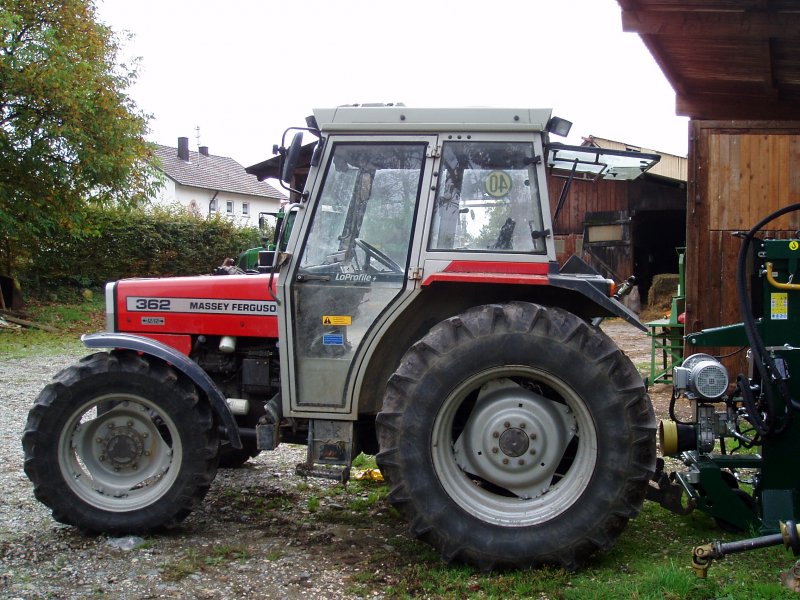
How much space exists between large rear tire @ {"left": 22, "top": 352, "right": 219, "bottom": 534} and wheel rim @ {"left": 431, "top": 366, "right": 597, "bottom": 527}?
1428 mm

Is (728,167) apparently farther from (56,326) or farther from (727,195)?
(56,326)

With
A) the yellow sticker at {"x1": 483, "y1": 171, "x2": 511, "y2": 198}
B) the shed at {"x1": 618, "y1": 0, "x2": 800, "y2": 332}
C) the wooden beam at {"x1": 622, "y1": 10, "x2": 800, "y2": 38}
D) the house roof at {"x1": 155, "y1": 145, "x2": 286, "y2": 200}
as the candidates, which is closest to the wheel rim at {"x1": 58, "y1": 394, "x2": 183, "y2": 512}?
the yellow sticker at {"x1": 483, "y1": 171, "x2": 511, "y2": 198}

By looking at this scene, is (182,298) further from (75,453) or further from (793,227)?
(793,227)

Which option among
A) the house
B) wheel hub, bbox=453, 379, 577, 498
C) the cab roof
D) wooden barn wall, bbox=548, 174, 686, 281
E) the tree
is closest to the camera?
wheel hub, bbox=453, 379, 577, 498

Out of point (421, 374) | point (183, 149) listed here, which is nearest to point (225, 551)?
point (421, 374)

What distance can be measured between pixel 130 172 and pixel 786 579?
16623mm

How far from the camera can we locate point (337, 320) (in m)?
4.53

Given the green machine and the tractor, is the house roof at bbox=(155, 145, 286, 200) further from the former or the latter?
the green machine

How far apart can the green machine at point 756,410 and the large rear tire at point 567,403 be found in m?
0.61

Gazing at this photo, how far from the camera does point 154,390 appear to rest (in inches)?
181

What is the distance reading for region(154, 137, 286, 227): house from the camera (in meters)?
38.9

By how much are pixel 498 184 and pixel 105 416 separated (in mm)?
2637

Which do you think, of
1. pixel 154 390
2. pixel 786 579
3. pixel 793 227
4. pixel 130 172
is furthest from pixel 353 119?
pixel 130 172

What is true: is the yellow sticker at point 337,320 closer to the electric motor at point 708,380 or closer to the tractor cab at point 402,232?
the tractor cab at point 402,232
